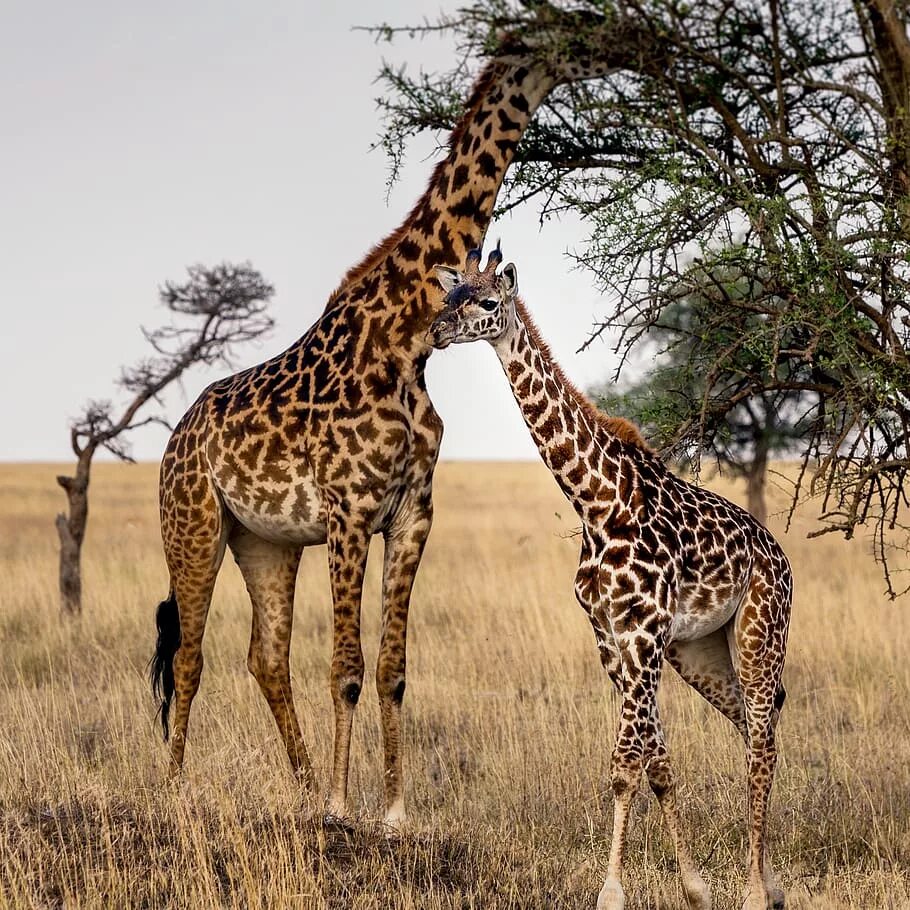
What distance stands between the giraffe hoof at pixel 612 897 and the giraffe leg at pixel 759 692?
0.94 m

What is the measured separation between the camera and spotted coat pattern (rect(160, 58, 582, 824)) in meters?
6.85

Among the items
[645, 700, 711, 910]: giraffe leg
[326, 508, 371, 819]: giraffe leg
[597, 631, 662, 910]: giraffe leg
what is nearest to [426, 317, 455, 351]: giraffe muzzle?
[326, 508, 371, 819]: giraffe leg

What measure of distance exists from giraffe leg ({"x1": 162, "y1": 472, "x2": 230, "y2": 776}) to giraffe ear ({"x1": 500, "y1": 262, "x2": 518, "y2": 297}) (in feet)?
8.74

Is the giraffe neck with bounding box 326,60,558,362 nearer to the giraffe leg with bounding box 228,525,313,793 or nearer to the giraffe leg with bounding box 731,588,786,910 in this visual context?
the giraffe leg with bounding box 228,525,313,793

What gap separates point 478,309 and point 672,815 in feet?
8.09

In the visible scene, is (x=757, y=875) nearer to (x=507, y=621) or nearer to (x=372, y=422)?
(x=372, y=422)

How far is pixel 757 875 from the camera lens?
588 centimetres

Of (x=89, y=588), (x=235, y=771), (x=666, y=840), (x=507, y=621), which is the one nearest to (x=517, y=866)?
(x=666, y=840)

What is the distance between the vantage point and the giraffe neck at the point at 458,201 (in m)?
7.08

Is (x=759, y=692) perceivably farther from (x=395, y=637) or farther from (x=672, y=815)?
(x=395, y=637)

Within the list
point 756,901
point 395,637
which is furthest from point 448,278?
point 756,901

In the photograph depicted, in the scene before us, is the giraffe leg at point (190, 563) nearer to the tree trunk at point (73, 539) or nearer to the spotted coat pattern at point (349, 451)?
the spotted coat pattern at point (349, 451)

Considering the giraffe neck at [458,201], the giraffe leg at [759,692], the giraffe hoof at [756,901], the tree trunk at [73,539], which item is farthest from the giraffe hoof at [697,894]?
the tree trunk at [73,539]

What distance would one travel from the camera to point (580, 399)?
615 centimetres
